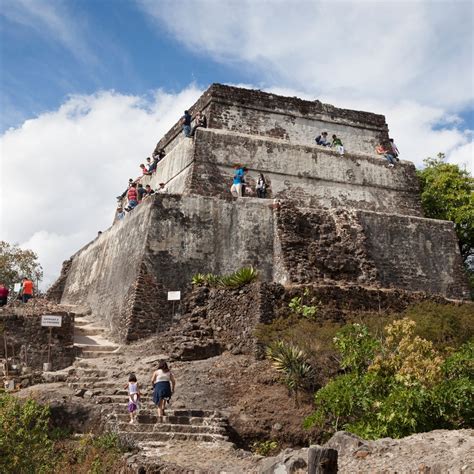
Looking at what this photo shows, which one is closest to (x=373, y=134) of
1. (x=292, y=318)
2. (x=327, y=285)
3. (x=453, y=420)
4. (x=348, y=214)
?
(x=348, y=214)

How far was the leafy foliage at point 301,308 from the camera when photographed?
503 inches

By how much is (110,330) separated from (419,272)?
792 centimetres

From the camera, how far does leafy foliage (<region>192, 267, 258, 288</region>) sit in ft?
44.3

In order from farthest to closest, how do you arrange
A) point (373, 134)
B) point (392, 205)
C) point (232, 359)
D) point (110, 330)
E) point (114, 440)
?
point (373, 134) → point (392, 205) → point (110, 330) → point (232, 359) → point (114, 440)

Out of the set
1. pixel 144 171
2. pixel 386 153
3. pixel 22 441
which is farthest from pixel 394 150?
pixel 22 441

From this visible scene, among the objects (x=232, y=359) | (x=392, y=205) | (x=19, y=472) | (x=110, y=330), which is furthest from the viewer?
(x=392, y=205)

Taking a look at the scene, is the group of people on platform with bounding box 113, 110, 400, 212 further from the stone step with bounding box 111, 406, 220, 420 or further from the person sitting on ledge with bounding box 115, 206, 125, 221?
the stone step with bounding box 111, 406, 220, 420

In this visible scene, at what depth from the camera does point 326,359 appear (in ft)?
36.7

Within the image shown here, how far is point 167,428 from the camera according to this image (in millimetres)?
9492

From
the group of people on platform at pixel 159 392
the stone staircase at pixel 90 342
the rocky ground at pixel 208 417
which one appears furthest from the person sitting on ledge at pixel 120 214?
the group of people on platform at pixel 159 392

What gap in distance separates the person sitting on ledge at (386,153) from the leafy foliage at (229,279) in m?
7.92

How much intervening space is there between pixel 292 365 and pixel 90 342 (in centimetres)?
551

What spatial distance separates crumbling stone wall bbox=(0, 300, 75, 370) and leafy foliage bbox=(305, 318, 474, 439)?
5912mm

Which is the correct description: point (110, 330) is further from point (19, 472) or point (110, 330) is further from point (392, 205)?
point (392, 205)
